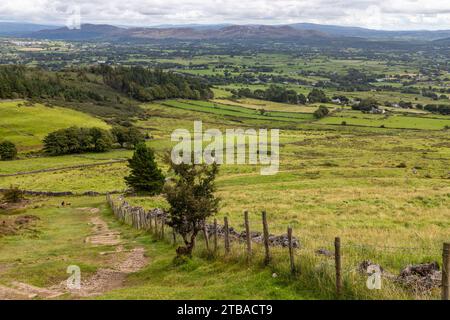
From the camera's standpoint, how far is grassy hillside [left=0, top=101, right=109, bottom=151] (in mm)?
117750

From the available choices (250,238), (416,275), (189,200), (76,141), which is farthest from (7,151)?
(416,275)

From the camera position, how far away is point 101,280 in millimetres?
20500

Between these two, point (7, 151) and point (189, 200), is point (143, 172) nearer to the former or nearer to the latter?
point (189, 200)

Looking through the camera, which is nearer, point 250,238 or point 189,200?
point 250,238

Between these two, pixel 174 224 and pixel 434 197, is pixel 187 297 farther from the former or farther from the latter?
pixel 434 197

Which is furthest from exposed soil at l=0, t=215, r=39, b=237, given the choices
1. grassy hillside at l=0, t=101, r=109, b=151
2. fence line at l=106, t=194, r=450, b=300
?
grassy hillside at l=0, t=101, r=109, b=151

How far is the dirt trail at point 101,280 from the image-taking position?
57.0ft

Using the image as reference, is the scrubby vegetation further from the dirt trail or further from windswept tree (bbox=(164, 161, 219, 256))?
windswept tree (bbox=(164, 161, 219, 256))

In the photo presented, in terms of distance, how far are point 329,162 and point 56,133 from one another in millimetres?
63319

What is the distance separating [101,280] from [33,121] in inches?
4971

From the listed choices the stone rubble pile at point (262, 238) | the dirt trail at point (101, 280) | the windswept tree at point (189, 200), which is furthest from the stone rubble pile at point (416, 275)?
→ the dirt trail at point (101, 280)

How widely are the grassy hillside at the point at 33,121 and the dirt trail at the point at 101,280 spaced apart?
91.0 metres

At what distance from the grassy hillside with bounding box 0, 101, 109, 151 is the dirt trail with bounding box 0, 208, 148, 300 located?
299 ft
